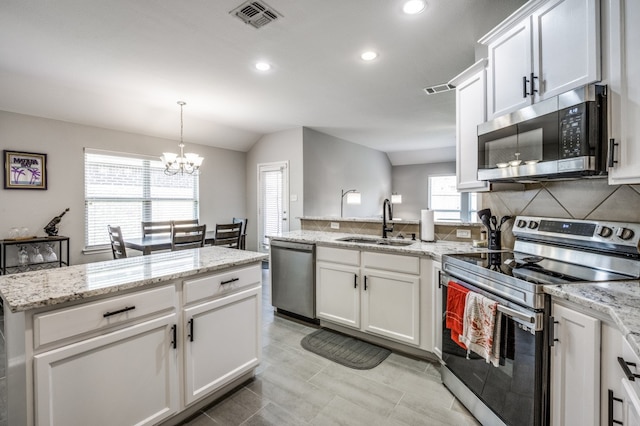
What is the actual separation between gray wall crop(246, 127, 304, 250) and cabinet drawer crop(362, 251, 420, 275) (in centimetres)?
272

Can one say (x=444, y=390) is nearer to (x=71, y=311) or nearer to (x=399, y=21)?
(x=71, y=311)

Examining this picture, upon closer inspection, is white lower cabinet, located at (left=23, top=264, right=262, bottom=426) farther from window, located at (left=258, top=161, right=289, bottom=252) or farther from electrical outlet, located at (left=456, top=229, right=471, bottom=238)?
window, located at (left=258, top=161, right=289, bottom=252)

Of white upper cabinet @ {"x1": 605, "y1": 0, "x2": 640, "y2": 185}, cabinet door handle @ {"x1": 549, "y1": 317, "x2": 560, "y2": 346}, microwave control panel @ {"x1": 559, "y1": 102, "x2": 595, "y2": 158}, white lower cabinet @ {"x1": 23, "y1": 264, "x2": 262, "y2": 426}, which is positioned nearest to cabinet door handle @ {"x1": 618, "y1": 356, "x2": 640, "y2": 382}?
cabinet door handle @ {"x1": 549, "y1": 317, "x2": 560, "y2": 346}

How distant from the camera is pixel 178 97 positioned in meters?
3.97

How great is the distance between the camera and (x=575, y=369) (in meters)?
1.21

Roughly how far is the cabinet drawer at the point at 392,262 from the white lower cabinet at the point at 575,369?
3.63ft

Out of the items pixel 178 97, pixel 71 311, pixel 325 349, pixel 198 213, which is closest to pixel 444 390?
pixel 325 349

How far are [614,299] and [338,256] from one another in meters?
1.97

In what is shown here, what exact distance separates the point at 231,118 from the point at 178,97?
3.56 feet

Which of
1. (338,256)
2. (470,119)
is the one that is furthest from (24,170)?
(470,119)

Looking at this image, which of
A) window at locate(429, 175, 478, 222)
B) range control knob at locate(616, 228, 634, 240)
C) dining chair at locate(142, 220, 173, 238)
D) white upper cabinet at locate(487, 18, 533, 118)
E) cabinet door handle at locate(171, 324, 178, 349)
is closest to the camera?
range control knob at locate(616, 228, 634, 240)

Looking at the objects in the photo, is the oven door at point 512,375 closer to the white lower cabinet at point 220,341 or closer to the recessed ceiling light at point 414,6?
the white lower cabinet at point 220,341

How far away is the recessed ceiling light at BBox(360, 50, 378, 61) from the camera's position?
2764 millimetres

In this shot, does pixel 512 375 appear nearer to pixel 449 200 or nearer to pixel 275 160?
pixel 275 160
